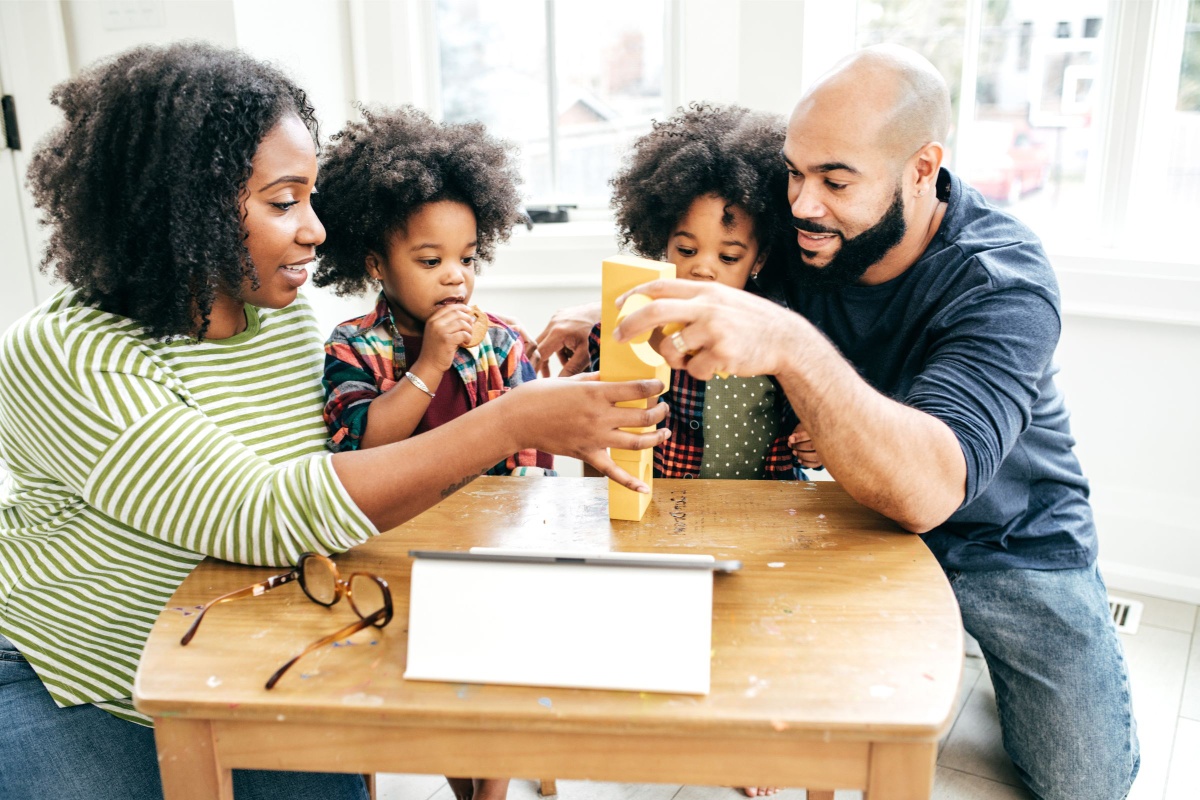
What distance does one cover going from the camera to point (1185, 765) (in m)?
2.10

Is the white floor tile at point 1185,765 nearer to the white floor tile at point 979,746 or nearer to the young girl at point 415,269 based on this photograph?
the white floor tile at point 979,746

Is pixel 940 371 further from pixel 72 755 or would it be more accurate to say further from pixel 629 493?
pixel 72 755

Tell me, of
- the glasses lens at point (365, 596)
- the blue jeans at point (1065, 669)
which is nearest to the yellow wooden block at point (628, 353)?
the glasses lens at point (365, 596)

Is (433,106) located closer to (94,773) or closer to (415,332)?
(415,332)

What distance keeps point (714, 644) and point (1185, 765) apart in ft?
5.32

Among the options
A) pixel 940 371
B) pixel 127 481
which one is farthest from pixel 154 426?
pixel 940 371

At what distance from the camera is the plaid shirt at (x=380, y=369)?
1.58 metres

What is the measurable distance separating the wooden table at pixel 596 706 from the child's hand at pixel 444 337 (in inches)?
21.9

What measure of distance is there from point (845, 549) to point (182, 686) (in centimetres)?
79

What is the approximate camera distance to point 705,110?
1979mm

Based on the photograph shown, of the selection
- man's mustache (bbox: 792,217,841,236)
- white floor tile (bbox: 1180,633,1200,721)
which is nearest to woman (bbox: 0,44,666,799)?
man's mustache (bbox: 792,217,841,236)

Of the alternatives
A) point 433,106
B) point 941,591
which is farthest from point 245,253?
point 433,106

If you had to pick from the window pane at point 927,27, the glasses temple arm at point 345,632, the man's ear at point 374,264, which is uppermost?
the window pane at point 927,27

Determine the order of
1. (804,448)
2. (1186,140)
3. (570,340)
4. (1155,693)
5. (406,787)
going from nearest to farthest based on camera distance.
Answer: (804,448), (570,340), (406,787), (1155,693), (1186,140)
